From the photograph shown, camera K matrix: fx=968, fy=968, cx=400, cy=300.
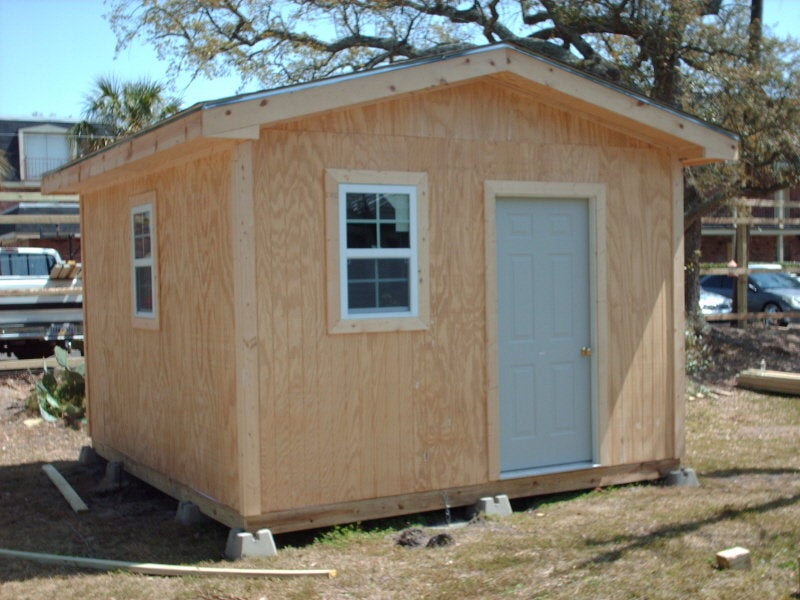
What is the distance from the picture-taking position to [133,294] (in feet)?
28.6

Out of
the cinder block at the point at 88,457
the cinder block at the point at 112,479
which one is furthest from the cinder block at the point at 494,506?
the cinder block at the point at 88,457

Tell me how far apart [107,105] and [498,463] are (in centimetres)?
1270

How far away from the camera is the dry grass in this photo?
18.8 feet

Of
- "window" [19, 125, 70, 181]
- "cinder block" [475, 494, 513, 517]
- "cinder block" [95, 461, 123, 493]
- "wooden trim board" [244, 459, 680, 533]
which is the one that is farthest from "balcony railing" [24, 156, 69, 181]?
"cinder block" [475, 494, 513, 517]

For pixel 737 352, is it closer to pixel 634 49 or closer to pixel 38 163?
pixel 634 49

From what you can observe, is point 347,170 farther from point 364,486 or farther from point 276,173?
point 364,486

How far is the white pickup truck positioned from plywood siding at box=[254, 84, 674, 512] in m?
9.61

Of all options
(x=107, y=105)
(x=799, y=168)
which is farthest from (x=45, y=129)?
(x=799, y=168)

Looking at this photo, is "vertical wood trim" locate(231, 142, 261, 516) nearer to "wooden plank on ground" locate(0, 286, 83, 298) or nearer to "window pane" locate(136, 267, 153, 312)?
"window pane" locate(136, 267, 153, 312)

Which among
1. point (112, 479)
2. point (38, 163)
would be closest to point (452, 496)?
point (112, 479)

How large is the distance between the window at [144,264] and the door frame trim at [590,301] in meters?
2.80

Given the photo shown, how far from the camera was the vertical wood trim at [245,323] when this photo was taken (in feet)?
21.4

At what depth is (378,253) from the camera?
7004 mm

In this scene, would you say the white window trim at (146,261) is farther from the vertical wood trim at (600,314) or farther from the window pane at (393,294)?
the vertical wood trim at (600,314)
